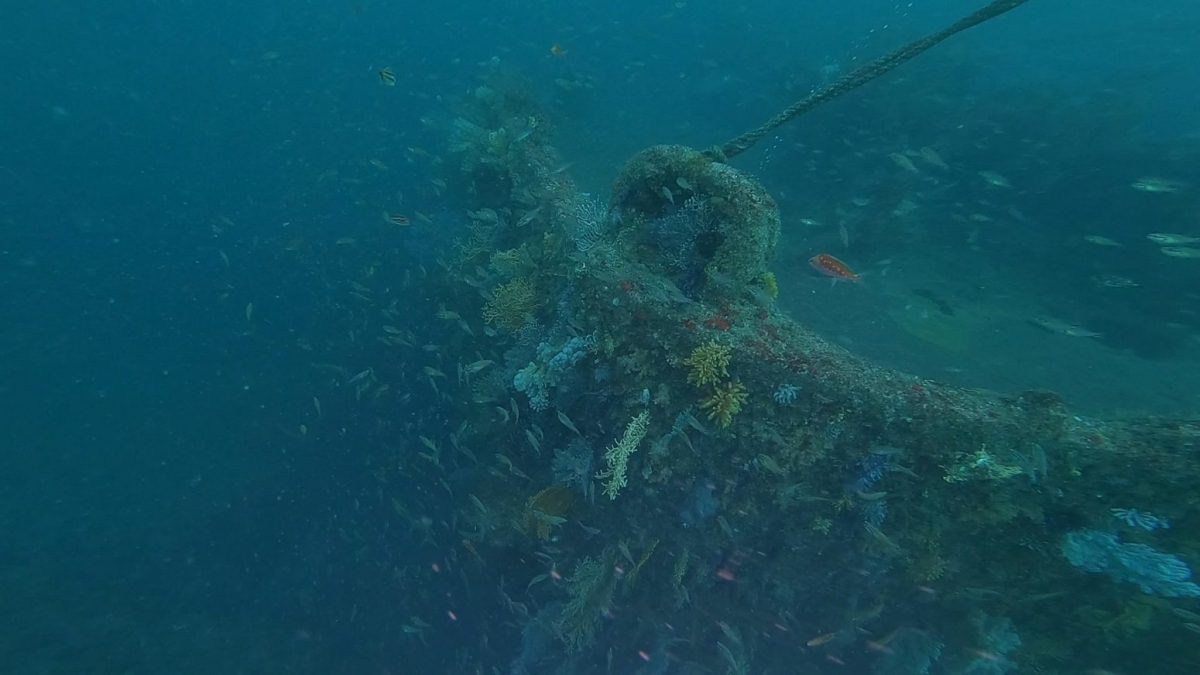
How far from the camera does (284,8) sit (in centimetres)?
7100

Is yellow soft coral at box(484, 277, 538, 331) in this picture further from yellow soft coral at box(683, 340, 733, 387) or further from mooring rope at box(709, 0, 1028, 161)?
yellow soft coral at box(683, 340, 733, 387)

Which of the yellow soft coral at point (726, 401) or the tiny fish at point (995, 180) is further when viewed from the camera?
the tiny fish at point (995, 180)

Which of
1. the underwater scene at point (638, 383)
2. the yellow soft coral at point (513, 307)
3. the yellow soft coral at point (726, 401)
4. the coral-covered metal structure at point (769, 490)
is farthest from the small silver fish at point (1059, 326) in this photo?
the yellow soft coral at point (513, 307)

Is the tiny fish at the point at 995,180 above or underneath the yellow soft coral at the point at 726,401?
underneath

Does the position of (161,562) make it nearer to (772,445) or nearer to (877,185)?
(772,445)

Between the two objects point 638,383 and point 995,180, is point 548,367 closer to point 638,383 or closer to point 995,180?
point 638,383

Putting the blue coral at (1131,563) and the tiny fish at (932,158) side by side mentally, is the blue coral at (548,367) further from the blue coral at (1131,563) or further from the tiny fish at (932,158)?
the tiny fish at (932,158)

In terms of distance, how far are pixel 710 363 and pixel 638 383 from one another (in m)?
0.86

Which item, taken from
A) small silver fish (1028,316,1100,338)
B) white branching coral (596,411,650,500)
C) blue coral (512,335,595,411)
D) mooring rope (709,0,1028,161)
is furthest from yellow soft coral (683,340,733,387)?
small silver fish (1028,316,1100,338)

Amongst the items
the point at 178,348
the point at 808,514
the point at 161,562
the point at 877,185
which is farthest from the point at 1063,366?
the point at 178,348

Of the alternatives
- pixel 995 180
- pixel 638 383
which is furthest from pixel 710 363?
pixel 995 180

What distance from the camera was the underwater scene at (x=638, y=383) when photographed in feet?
16.8

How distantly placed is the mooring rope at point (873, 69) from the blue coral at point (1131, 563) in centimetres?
457

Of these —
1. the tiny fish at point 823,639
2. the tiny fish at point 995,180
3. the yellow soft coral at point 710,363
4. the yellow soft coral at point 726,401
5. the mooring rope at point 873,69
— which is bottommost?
the tiny fish at point 823,639
